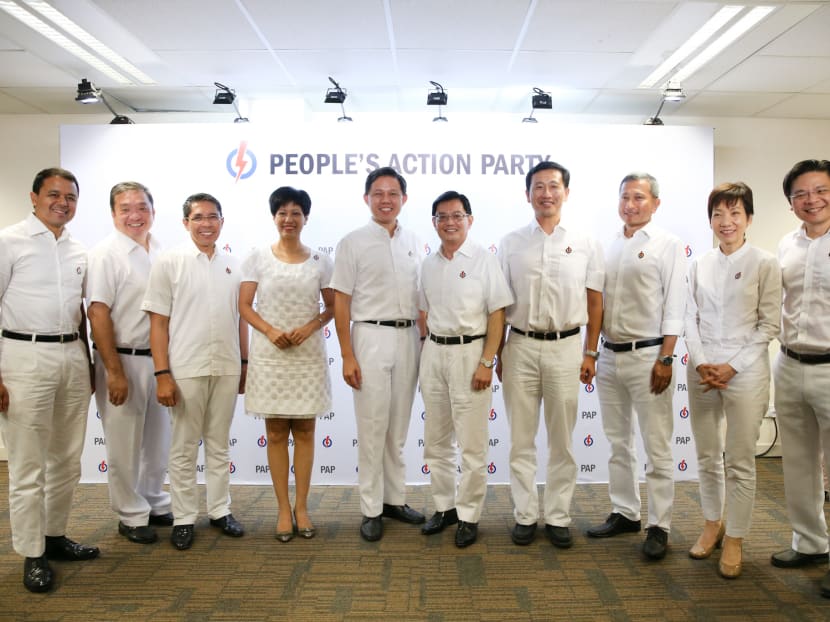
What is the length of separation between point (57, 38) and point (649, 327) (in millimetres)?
4001

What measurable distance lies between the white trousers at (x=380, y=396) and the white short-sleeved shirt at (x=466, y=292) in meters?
0.22

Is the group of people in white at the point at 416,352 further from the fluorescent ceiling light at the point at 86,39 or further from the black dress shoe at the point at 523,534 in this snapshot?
the fluorescent ceiling light at the point at 86,39

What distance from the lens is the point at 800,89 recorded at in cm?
476

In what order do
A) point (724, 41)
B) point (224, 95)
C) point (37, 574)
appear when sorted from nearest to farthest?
point (37, 574) < point (724, 41) < point (224, 95)

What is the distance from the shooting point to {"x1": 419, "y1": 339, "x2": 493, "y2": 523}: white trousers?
125 inches

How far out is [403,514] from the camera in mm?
3518

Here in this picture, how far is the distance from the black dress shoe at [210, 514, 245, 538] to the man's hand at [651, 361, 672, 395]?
2329 millimetres

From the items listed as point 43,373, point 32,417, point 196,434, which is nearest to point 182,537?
point 196,434

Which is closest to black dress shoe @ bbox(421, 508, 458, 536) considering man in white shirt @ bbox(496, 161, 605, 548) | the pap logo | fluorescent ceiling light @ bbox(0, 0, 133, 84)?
man in white shirt @ bbox(496, 161, 605, 548)

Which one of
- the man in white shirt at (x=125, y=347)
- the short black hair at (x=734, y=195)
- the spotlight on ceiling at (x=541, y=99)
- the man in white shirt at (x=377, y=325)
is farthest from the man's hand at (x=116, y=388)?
the spotlight on ceiling at (x=541, y=99)

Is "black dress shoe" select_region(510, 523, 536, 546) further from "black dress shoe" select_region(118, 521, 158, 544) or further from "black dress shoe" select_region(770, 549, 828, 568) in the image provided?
"black dress shoe" select_region(118, 521, 158, 544)

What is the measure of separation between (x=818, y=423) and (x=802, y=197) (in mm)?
1039

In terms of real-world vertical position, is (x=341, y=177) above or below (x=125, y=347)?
above

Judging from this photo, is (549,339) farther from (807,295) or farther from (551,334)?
(807,295)
